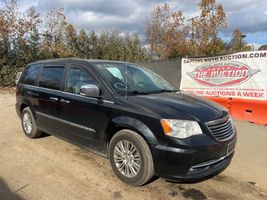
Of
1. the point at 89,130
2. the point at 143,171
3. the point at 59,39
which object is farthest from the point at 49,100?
the point at 59,39

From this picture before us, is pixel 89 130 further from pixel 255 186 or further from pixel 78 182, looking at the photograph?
pixel 255 186

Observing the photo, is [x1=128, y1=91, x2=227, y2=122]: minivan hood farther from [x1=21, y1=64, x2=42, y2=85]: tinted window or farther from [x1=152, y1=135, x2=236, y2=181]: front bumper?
[x1=21, y1=64, x2=42, y2=85]: tinted window

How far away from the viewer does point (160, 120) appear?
3.90 meters

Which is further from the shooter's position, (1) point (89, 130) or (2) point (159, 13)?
(2) point (159, 13)

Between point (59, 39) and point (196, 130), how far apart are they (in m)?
25.7

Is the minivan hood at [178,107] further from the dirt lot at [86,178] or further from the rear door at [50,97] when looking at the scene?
the rear door at [50,97]

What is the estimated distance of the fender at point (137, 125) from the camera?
3.94m

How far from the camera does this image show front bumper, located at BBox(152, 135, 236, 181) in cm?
379

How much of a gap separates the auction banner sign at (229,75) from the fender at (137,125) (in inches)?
226

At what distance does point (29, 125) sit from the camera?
6.61 m

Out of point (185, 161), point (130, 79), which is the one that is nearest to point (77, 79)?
point (130, 79)

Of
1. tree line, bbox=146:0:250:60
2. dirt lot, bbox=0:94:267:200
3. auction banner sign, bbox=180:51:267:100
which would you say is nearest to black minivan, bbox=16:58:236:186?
dirt lot, bbox=0:94:267:200

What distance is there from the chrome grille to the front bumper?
141 millimetres

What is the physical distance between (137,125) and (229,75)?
6.23 metres
